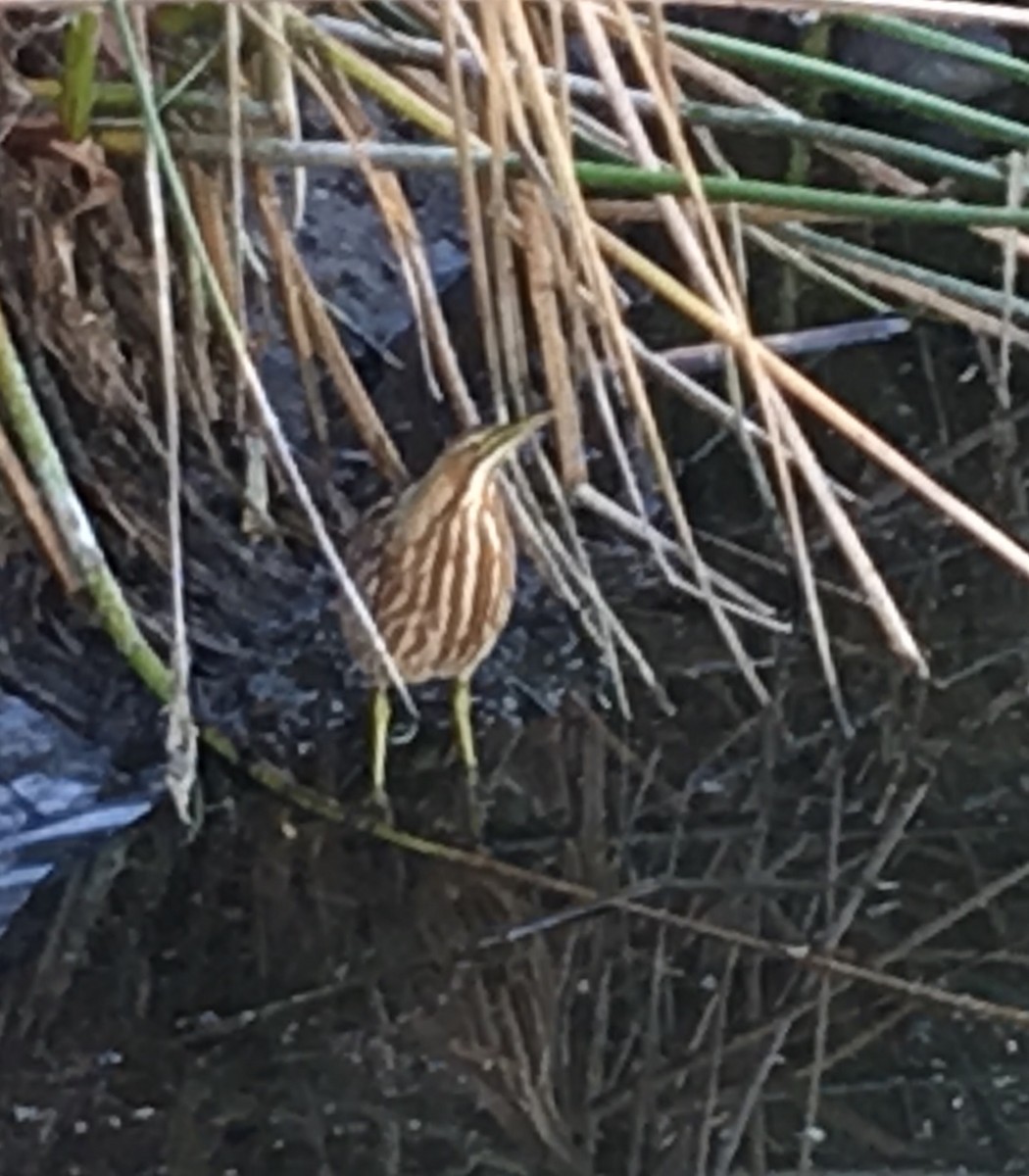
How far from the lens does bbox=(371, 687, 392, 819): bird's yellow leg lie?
166 centimetres

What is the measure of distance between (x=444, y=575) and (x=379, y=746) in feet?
0.37

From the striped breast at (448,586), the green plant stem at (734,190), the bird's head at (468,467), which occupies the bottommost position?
the striped breast at (448,586)

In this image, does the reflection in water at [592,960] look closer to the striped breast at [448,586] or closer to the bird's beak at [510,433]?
the striped breast at [448,586]

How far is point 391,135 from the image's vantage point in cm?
211

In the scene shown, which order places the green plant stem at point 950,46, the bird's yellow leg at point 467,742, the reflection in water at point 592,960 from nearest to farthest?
1. the reflection in water at point 592,960
2. the green plant stem at point 950,46
3. the bird's yellow leg at point 467,742

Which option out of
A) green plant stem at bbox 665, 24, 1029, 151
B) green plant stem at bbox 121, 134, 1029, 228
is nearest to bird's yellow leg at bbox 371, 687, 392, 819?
green plant stem at bbox 121, 134, 1029, 228

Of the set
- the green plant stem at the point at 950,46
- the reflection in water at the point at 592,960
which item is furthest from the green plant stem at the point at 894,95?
the reflection in water at the point at 592,960

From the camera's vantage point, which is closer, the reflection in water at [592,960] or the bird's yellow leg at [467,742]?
the reflection in water at [592,960]

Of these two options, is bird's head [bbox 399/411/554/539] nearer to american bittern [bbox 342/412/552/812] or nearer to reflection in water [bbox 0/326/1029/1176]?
american bittern [bbox 342/412/552/812]

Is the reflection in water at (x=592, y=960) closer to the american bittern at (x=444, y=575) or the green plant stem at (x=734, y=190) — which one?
the american bittern at (x=444, y=575)

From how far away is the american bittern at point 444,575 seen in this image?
1.69m

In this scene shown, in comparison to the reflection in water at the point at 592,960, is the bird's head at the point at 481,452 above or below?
above

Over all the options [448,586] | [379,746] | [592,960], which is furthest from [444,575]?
[592,960]

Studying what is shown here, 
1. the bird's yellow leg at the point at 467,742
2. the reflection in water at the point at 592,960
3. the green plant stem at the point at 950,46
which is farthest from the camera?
the bird's yellow leg at the point at 467,742
